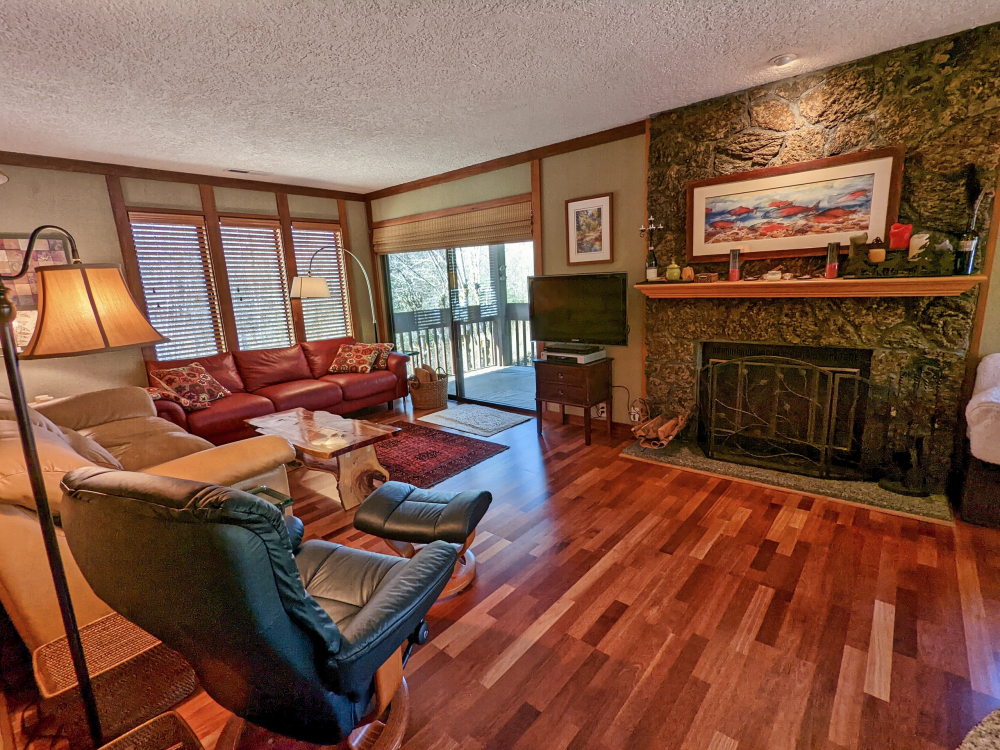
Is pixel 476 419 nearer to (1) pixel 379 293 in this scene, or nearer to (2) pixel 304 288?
(2) pixel 304 288

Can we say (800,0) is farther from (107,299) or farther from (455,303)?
(455,303)

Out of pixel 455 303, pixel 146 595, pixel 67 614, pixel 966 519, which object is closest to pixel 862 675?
pixel 966 519

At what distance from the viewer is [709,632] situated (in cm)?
190

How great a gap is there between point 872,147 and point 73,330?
3867 millimetres

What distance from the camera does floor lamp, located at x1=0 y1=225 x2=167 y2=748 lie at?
1.13 metres

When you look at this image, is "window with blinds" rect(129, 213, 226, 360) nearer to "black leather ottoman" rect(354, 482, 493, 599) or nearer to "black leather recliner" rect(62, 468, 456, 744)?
"black leather ottoman" rect(354, 482, 493, 599)

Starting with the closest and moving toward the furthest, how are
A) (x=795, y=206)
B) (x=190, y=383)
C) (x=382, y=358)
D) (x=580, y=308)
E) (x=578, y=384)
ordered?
(x=795, y=206) < (x=578, y=384) < (x=580, y=308) < (x=190, y=383) < (x=382, y=358)

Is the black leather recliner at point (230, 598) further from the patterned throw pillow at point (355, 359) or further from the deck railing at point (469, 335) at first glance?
the deck railing at point (469, 335)

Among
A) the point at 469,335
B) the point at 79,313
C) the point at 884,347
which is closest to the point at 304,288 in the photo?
the point at 469,335

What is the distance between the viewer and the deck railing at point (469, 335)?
595 cm

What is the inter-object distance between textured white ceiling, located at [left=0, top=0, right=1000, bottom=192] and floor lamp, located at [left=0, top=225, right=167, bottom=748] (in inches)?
54.0

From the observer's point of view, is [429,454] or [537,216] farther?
[537,216]

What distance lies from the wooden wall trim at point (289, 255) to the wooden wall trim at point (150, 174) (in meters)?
0.17

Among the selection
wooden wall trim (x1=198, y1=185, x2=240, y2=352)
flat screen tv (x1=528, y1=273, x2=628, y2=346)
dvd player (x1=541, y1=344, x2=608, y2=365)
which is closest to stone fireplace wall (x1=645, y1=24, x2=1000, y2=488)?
flat screen tv (x1=528, y1=273, x2=628, y2=346)
